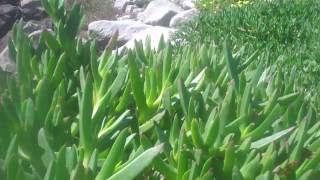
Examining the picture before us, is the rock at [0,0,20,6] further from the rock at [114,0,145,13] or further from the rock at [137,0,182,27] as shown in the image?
the rock at [114,0,145,13]

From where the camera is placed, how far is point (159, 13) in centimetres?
925

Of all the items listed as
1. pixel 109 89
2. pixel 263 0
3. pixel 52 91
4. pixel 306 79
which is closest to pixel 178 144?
pixel 109 89

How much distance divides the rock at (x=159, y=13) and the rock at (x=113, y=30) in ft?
2.51

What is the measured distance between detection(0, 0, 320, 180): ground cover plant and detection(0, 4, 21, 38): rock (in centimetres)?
534

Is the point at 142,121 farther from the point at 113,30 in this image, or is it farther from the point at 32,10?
the point at 32,10

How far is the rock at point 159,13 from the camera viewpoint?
909 cm

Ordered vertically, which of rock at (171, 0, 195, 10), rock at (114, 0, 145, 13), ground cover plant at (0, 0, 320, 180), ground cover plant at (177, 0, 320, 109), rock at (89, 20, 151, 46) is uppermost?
ground cover plant at (0, 0, 320, 180)

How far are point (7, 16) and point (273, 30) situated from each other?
3586 millimetres

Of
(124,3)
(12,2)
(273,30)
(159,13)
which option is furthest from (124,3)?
(273,30)

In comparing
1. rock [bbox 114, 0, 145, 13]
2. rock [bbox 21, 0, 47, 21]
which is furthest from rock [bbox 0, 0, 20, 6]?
rock [bbox 114, 0, 145, 13]

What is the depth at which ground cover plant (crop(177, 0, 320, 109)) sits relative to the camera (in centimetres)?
461

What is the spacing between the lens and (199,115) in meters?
1.93

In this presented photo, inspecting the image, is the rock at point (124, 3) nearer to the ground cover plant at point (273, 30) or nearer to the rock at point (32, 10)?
the rock at point (32, 10)

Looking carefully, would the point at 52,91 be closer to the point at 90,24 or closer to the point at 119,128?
the point at 119,128
